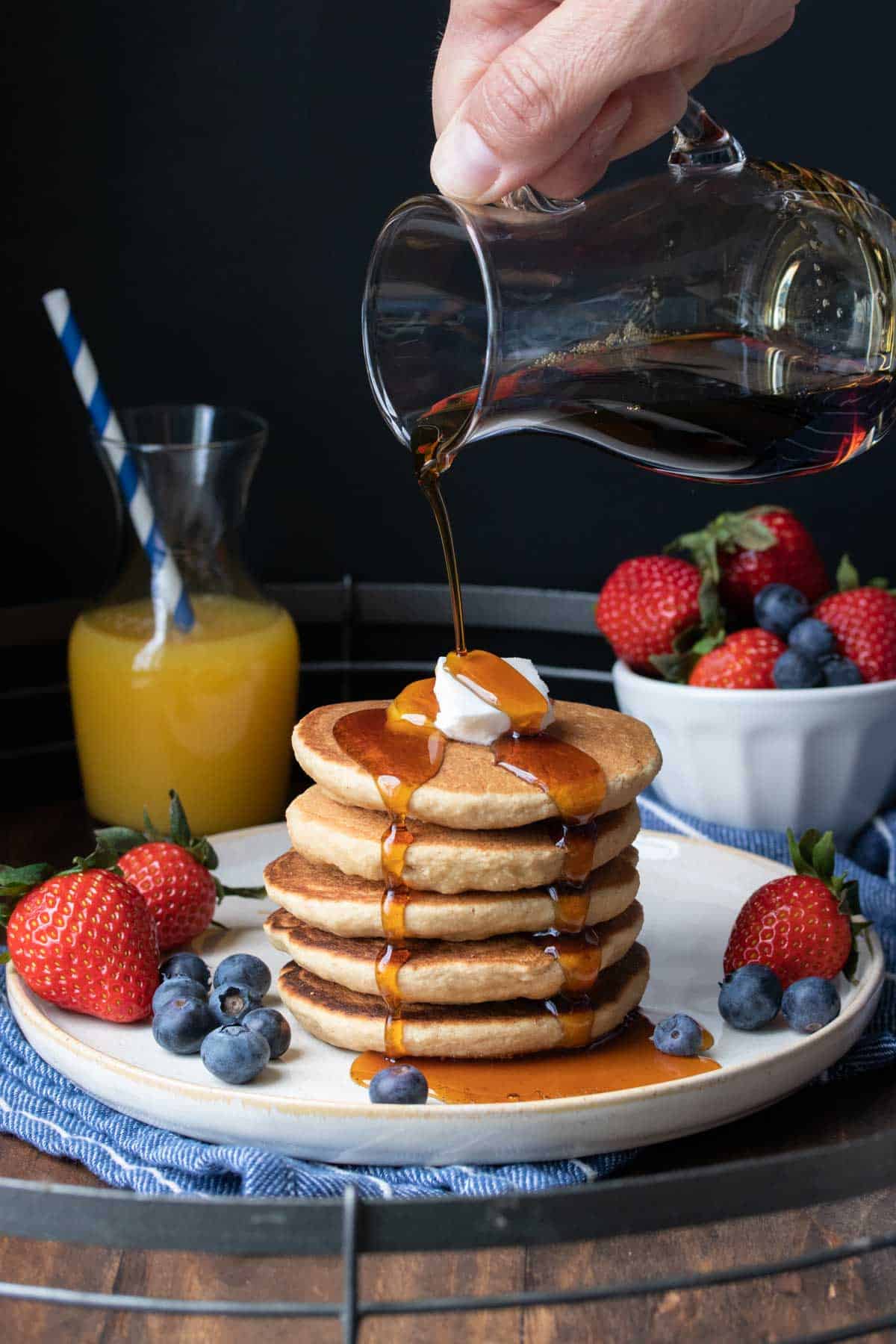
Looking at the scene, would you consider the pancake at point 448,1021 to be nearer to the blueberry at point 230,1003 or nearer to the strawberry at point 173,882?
the blueberry at point 230,1003

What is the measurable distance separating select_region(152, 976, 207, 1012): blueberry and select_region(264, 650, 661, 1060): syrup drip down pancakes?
0.07 metres

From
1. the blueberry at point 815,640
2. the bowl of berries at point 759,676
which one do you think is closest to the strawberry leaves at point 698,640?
the bowl of berries at point 759,676

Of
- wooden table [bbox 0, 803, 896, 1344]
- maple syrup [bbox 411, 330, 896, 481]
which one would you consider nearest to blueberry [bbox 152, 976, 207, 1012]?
wooden table [bbox 0, 803, 896, 1344]

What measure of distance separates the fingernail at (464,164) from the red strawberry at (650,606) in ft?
2.50

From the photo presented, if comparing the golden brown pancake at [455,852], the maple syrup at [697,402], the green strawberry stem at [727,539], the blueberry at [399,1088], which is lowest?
the blueberry at [399,1088]

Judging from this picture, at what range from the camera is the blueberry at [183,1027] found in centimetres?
127

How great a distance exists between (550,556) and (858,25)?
86 centimetres

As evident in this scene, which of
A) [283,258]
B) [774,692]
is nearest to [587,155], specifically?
[774,692]

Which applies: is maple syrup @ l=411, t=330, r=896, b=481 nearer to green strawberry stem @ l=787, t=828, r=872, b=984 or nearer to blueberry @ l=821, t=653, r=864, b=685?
green strawberry stem @ l=787, t=828, r=872, b=984

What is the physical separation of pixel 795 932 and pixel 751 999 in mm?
100

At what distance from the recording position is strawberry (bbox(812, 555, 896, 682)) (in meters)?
1.79

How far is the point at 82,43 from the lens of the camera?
2.12 meters

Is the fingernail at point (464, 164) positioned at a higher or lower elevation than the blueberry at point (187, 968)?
higher

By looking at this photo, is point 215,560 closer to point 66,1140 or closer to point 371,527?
point 371,527
